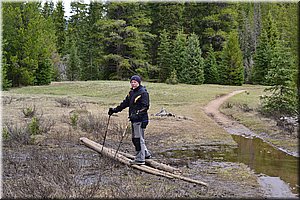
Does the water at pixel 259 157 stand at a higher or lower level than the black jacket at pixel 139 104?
lower

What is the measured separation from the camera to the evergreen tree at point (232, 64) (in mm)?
45875

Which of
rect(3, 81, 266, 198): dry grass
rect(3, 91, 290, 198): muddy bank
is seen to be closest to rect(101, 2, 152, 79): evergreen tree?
rect(3, 81, 266, 198): dry grass

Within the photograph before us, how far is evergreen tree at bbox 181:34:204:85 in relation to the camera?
44.2 m

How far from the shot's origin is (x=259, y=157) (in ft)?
38.7

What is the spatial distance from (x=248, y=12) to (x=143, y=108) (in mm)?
69974

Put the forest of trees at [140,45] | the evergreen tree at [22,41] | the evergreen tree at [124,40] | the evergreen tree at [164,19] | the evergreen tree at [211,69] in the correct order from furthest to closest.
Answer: the evergreen tree at [164,19], the evergreen tree at [211,69], the evergreen tree at [124,40], the forest of trees at [140,45], the evergreen tree at [22,41]

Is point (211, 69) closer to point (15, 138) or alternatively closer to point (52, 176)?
point (15, 138)

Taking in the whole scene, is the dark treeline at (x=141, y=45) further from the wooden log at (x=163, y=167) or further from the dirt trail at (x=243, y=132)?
the wooden log at (x=163, y=167)

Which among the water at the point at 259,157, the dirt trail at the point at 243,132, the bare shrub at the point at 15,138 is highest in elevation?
the bare shrub at the point at 15,138

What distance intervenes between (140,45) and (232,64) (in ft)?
35.0

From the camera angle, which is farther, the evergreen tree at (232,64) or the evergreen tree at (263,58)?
the evergreen tree at (263,58)

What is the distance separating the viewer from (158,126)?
650 inches

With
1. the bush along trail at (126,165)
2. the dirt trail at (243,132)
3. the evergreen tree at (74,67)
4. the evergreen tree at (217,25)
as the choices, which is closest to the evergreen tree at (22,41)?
the evergreen tree at (74,67)

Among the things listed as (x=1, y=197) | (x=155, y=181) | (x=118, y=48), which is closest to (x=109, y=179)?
(x=155, y=181)
